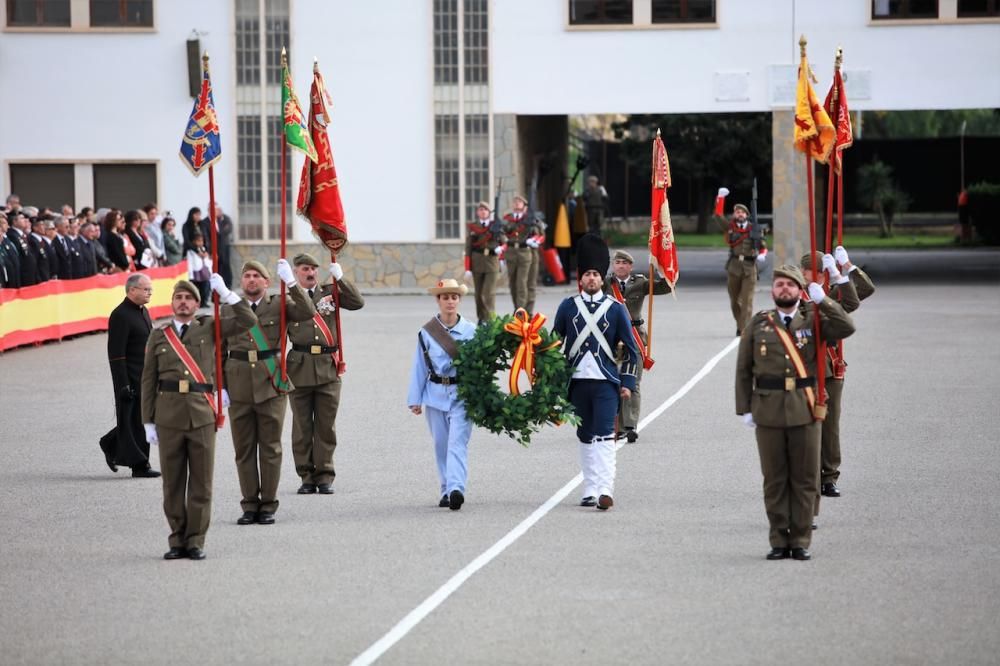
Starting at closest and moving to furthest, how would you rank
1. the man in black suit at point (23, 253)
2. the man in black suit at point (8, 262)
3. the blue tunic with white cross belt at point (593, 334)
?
the blue tunic with white cross belt at point (593, 334) < the man in black suit at point (8, 262) < the man in black suit at point (23, 253)

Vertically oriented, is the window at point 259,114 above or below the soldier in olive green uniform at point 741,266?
above

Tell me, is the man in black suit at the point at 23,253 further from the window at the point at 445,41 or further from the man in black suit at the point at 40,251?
the window at the point at 445,41

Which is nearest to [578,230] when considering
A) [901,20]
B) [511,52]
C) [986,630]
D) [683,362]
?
[511,52]

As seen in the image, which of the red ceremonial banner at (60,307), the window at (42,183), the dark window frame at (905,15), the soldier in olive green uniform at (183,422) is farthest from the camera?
the window at (42,183)

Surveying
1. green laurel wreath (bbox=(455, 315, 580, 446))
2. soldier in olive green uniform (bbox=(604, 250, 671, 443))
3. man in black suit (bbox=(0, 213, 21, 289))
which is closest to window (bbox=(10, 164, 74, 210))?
man in black suit (bbox=(0, 213, 21, 289))

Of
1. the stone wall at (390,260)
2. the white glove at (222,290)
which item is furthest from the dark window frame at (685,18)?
the white glove at (222,290)

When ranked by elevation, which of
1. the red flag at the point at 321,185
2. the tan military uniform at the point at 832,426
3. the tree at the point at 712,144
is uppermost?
the tree at the point at 712,144

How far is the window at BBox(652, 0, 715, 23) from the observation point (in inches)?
1340

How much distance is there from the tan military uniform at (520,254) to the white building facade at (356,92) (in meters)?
7.31

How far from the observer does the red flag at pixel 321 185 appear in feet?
44.2

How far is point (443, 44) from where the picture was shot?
3453 cm

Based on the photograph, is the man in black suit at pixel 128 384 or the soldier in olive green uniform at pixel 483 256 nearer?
the man in black suit at pixel 128 384

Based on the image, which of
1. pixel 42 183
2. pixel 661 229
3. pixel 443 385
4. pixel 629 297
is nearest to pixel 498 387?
pixel 443 385

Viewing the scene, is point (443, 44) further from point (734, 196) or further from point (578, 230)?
point (734, 196)
